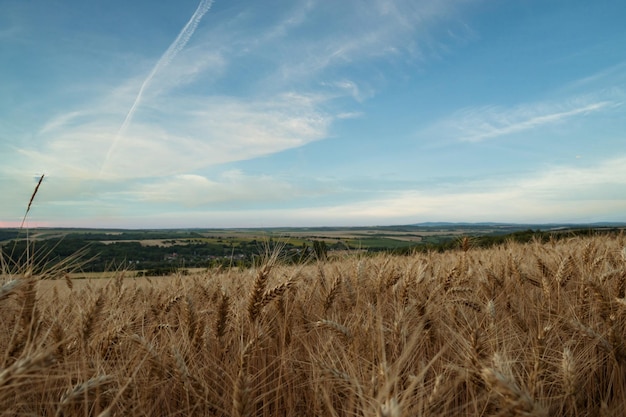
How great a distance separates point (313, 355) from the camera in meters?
2.04

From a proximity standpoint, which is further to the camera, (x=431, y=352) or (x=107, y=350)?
(x=431, y=352)

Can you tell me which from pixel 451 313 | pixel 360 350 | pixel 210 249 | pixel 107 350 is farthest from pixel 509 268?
pixel 210 249

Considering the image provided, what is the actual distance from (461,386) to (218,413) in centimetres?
138

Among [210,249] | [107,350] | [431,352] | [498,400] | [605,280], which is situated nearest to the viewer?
[498,400]

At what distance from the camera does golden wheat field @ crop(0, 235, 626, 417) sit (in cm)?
147

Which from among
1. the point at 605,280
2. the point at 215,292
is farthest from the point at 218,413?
the point at 605,280

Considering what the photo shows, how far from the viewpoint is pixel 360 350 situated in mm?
2240

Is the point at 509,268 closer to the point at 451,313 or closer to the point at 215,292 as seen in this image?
the point at 451,313

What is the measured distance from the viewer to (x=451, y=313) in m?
2.60

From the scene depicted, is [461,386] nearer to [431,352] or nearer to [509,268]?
[431,352]

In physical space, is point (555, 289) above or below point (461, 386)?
above

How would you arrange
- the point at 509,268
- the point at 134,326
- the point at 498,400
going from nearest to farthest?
the point at 498,400 → the point at 134,326 → the point at 509,268

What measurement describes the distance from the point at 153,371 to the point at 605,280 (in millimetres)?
3654

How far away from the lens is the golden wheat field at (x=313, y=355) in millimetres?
1473
